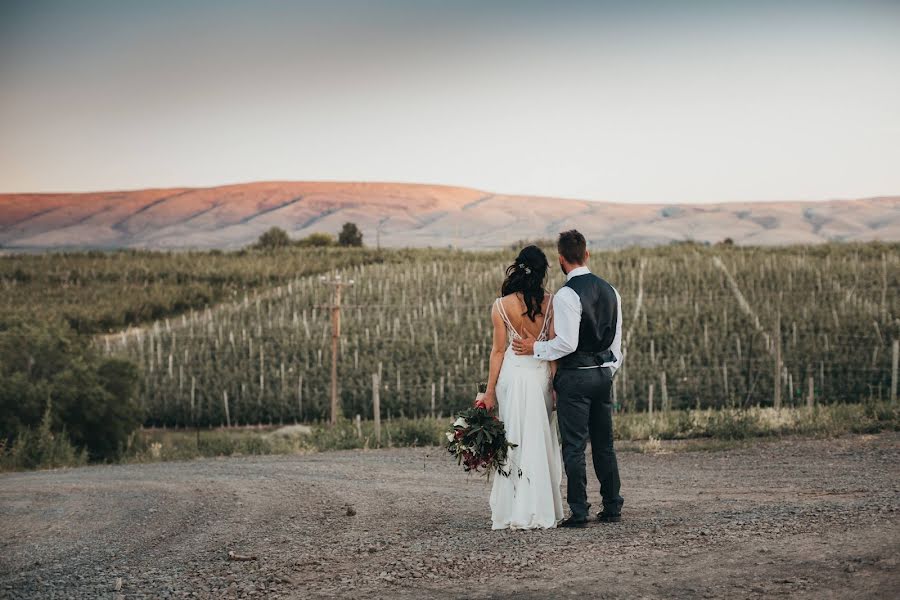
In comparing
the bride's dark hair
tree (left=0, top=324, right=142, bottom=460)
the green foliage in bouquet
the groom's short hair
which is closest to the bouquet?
the green foliage in bouquet

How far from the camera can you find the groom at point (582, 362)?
23.7 feet

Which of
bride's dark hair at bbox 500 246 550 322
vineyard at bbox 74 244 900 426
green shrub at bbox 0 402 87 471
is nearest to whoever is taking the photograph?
bride's dark hair at bbox 500 246 550 322

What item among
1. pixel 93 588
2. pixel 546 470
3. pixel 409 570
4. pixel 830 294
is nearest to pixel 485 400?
pixel 546 470

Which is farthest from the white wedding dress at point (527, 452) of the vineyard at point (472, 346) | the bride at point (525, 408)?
the vineyard at point (472, 346)

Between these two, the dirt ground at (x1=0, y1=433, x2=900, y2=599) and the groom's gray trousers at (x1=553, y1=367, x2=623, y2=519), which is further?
the groom's gray trousers at (x1=553, y1=367, x2=623, y2=519)

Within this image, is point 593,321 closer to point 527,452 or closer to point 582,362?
point 582,362

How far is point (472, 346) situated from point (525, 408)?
75.7ft

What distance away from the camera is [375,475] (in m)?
12.0

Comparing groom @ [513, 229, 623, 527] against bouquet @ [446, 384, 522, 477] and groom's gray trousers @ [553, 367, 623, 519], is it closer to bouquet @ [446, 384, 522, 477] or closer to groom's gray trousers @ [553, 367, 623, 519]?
groom's gray trousers @ [553, 367, 623, 519]

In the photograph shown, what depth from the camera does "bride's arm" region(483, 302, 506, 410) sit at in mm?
7445

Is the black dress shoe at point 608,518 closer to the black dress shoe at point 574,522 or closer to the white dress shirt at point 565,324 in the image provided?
the black dress shoe at point 574,522

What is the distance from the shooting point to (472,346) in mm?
30656

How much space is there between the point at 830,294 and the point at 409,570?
3148 centimetres

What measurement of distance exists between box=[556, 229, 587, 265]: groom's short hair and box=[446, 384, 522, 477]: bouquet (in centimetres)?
128
